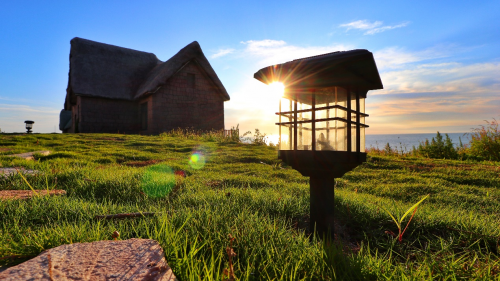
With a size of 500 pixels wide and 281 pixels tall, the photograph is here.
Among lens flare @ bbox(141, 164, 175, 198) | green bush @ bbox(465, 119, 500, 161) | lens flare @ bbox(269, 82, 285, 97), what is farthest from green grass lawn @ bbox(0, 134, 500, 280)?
green bush @ bbox(465, 119, 500, 161)

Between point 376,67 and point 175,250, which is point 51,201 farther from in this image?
point 376,67

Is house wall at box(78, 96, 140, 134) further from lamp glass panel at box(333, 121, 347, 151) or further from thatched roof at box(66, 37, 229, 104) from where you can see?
lamp glass panel at box(333, 121, 347, 151)

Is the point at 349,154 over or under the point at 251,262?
over

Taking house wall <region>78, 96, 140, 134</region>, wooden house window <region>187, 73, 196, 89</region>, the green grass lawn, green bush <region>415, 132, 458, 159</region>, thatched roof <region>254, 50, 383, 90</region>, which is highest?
wooden house window <region>187, 73, 196, 89</region>

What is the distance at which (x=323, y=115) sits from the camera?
2.98 metres

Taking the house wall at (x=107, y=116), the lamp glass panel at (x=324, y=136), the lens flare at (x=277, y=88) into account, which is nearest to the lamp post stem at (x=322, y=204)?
the lamp glass panel at (x=324, y=136)

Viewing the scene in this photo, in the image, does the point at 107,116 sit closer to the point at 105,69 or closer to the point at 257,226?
the point at 105,69

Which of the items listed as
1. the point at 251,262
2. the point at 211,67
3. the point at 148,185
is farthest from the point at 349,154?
the point at 211,67

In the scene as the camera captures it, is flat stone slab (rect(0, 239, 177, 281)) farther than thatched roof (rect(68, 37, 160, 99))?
No

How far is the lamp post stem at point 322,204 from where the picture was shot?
2.94m

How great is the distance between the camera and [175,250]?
195cm

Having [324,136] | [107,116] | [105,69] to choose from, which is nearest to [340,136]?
[324,136]

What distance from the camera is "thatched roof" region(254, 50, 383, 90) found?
108 inches

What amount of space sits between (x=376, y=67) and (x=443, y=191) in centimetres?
429
